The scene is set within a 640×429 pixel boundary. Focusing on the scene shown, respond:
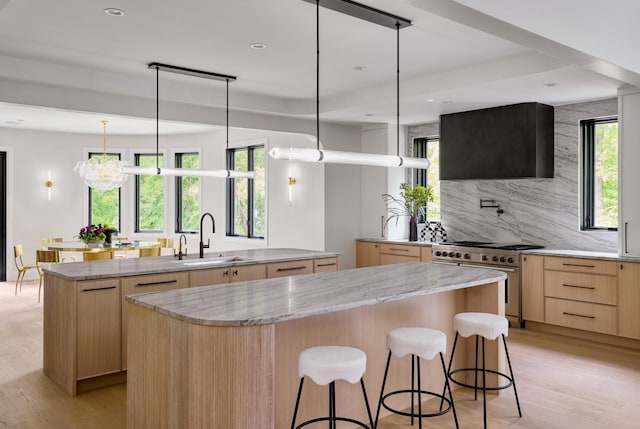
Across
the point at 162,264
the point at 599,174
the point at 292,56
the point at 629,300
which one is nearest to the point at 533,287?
the point at 629,300

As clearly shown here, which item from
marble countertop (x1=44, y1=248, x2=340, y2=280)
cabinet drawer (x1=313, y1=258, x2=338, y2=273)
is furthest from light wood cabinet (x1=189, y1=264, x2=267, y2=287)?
cabinet drawer (x1=313, y1=258, x2=338, y2=273)

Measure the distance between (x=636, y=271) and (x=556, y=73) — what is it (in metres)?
2.01

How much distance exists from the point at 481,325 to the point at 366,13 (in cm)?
222

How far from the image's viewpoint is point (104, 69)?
532 cm

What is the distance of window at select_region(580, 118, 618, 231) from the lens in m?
5.92

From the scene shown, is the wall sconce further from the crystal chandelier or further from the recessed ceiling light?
the recessed ceiling light

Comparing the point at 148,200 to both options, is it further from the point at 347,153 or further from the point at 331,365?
the point at 331,365

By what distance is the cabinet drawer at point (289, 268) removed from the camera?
4996 mm

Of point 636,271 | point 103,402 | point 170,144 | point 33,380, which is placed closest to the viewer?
point 103,402

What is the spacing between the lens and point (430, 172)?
25.3 feet

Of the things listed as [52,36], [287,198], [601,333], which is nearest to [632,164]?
[601,333]

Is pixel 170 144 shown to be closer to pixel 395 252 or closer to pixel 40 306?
pixel 40 306

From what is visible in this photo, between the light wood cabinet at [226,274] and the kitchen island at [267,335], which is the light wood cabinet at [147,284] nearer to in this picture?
the light wood cabinet at [226,274]

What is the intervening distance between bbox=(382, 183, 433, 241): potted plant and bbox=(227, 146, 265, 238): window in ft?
7.68
